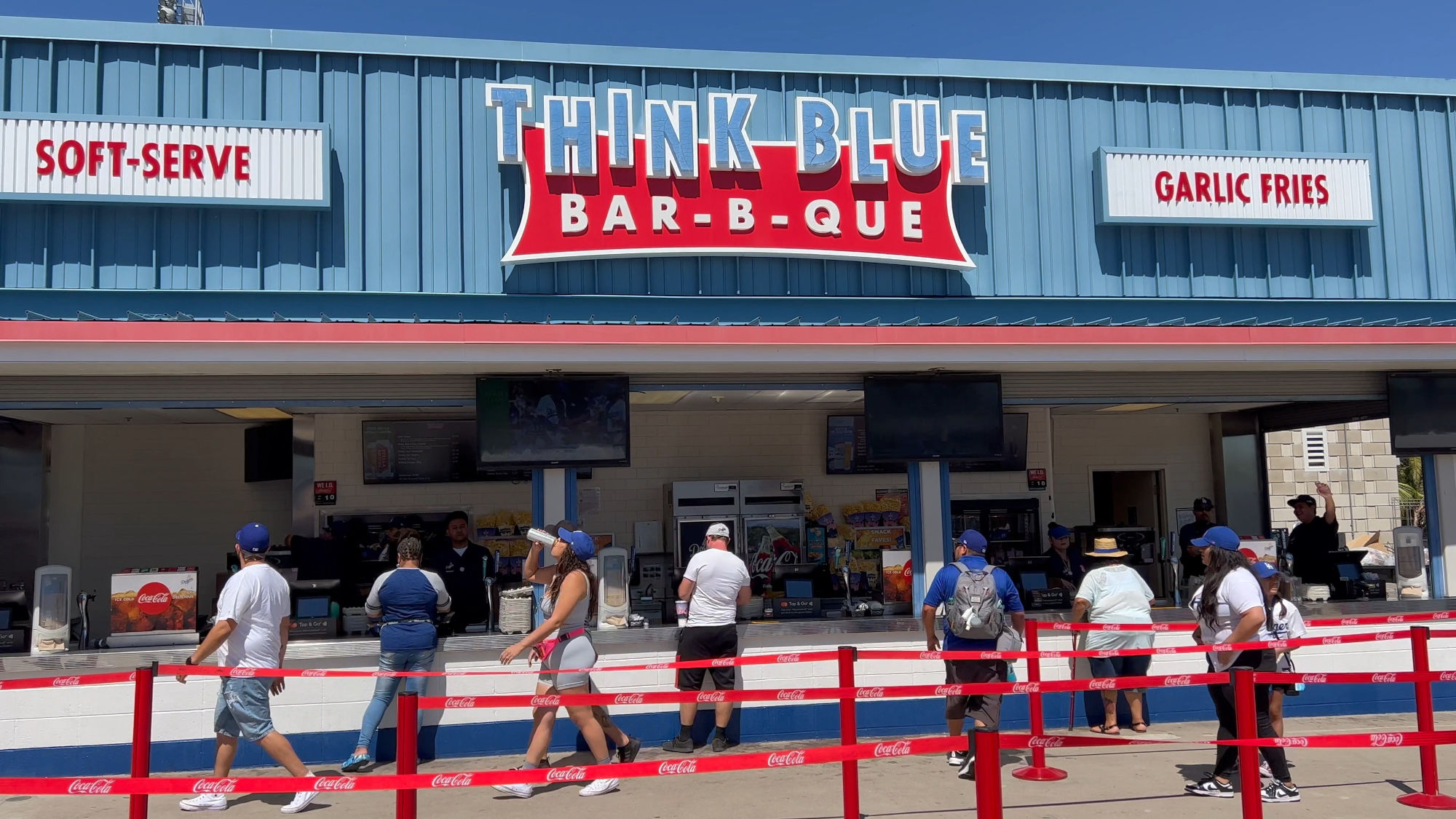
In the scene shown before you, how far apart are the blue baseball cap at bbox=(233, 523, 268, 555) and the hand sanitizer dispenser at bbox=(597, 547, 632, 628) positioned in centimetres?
251

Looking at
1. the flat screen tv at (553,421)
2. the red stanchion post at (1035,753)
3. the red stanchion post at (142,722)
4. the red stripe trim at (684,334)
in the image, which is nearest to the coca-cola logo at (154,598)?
the red stripe trim at (684,334)

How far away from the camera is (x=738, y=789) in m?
7.15

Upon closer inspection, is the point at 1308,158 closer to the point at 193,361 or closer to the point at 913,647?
the point at 913,647

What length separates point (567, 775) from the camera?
15.9 ft

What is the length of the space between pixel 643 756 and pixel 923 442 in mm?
3221

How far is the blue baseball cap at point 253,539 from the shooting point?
22.3 ft

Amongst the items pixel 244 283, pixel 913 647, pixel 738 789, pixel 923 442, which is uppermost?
pixel 244 283

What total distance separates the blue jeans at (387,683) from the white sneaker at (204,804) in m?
1.03

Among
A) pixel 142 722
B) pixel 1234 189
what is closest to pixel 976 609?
pixel 142 722

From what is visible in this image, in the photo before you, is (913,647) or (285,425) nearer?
(913,647)

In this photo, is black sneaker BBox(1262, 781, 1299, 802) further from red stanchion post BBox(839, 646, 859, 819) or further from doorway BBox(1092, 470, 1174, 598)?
doorway BBox(1092, 470, 1174, 598)

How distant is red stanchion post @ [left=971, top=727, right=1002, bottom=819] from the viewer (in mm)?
4309

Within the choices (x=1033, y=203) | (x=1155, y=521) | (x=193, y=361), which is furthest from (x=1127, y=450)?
(x=193, y=361)

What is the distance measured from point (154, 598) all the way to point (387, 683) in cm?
196
